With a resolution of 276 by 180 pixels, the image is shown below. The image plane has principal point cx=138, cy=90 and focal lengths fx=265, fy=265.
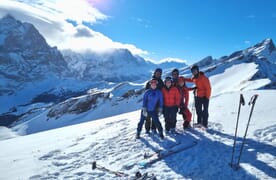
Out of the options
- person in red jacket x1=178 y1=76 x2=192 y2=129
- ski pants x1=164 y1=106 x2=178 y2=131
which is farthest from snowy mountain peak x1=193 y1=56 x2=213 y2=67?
ski pants x1=164 y1=106 x2=178 y2=131

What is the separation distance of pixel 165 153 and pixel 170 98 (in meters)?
3.19

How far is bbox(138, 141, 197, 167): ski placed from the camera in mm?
9719

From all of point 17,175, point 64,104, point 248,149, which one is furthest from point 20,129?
point 248,149

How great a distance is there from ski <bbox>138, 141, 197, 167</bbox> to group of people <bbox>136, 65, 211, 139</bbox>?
5.53 feet

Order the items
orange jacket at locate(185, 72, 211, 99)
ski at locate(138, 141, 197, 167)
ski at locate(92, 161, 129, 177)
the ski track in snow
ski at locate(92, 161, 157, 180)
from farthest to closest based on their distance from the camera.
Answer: orange jacket at locate(185, 72, 211, 99)
ski at locate(138, 141, 197, 167)
ski at locate(92, 161, 129, 177)
the ski track in snow
ski at locate(92, 161, 157, 180)

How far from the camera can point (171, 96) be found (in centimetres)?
1259

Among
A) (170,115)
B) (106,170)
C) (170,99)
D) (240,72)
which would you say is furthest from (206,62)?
(106,170)

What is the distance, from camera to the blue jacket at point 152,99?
12.3 meters

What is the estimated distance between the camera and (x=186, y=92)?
1361 centimetres

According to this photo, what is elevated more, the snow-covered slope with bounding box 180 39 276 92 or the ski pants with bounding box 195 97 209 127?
the snow-covered slope with bounding box 180 39 276 92

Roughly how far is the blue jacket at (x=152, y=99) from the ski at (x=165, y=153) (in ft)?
7.76

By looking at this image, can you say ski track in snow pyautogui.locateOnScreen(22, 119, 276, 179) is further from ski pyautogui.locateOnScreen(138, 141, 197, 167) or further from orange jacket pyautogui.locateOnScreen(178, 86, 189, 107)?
orange jacket pyautogui.locateOnScreen(178, 86, 189, 107)

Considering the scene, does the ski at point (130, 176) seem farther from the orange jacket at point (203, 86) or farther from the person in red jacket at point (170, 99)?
the orange jacket at point (203, 86)

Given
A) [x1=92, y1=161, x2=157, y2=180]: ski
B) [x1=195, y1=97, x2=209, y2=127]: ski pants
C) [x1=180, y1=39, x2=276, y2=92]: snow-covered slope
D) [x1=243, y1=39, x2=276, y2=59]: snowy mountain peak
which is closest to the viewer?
[x1=92, y1=161, x2=157, y2=180]: ski
